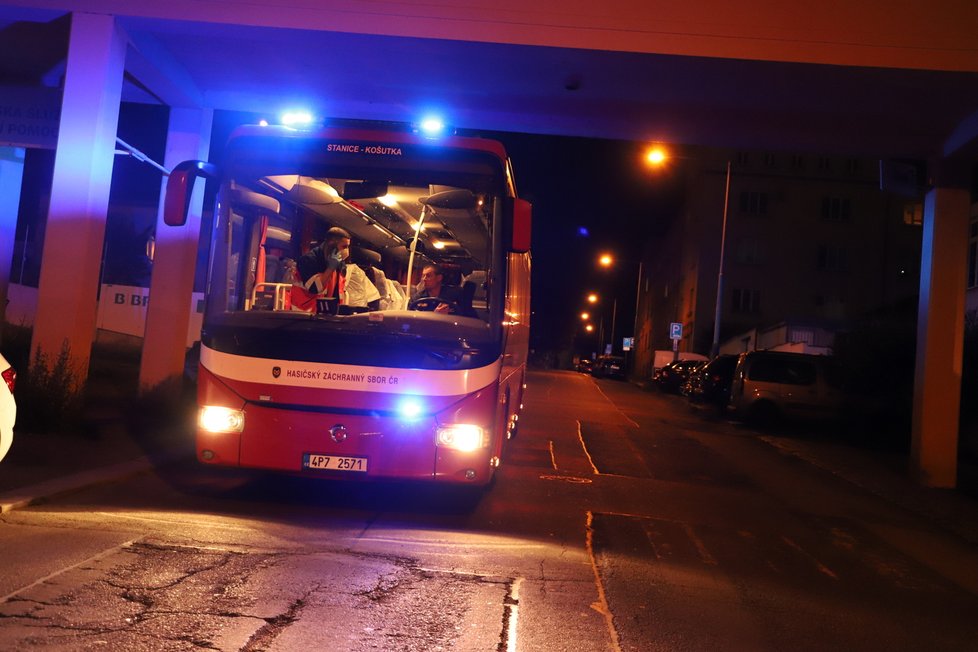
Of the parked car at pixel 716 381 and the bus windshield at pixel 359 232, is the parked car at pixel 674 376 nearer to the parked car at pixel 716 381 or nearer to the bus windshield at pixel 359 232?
the parked car at pixel 716 381

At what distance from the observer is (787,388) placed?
797 inches

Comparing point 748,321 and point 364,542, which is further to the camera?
point 748,321

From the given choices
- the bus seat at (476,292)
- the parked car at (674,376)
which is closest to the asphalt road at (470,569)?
the bus seat at (476,292)

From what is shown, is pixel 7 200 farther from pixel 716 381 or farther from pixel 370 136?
pixel 716 381

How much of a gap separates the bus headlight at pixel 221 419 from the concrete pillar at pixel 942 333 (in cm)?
1000

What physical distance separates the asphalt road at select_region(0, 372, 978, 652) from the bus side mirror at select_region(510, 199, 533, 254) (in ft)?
8.19

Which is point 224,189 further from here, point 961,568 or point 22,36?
point 961,568

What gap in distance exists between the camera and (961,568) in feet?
26.3

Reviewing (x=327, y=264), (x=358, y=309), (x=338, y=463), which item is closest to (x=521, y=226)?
(x=358, y=309)

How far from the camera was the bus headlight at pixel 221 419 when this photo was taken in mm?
7594

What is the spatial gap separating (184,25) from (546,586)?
28.5 ft

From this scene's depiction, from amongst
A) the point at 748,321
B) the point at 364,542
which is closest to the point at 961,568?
the point at 364,542

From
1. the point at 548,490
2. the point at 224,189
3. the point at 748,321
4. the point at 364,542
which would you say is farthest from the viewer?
the point at 748,321

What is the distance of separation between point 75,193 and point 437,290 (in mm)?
5949
